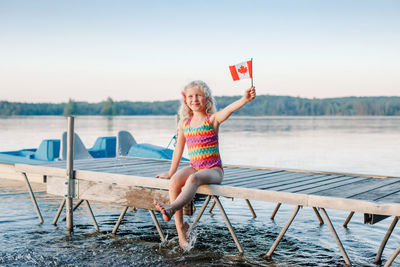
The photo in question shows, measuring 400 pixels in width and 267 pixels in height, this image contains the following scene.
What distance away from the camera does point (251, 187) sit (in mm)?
5797

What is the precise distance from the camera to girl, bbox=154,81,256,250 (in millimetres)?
5926

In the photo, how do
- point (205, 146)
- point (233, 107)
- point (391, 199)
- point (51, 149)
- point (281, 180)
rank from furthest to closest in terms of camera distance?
point (51, 149) < point (281, 180) < point (205, 146) < point (233, 107) < point (391, 199)

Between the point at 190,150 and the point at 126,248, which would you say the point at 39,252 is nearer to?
the point at 126,248

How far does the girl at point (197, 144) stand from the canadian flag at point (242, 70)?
0.38 metres

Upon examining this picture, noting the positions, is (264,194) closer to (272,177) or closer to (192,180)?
(192,180)

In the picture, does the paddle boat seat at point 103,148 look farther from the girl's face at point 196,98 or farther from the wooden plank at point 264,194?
the girl's face at point 196,98

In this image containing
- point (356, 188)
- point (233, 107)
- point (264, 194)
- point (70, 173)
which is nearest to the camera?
point (264, 194)

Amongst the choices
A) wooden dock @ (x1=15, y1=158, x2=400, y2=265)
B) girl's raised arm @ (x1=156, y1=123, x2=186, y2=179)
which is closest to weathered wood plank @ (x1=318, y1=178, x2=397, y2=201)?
wooden dock @ (x1=15, y1=158, x2=400, y2=265)

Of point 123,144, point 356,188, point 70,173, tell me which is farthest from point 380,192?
point 123,144

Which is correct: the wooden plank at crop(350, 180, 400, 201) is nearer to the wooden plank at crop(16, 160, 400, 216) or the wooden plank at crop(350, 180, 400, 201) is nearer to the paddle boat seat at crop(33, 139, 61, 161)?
the wooden plank at crop(16, 160, 400, 216)

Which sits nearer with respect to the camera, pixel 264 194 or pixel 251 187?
pixel 264 194

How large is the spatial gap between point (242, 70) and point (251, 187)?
1.44 m

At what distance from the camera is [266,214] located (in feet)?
29.7

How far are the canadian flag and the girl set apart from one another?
38 centimetres
